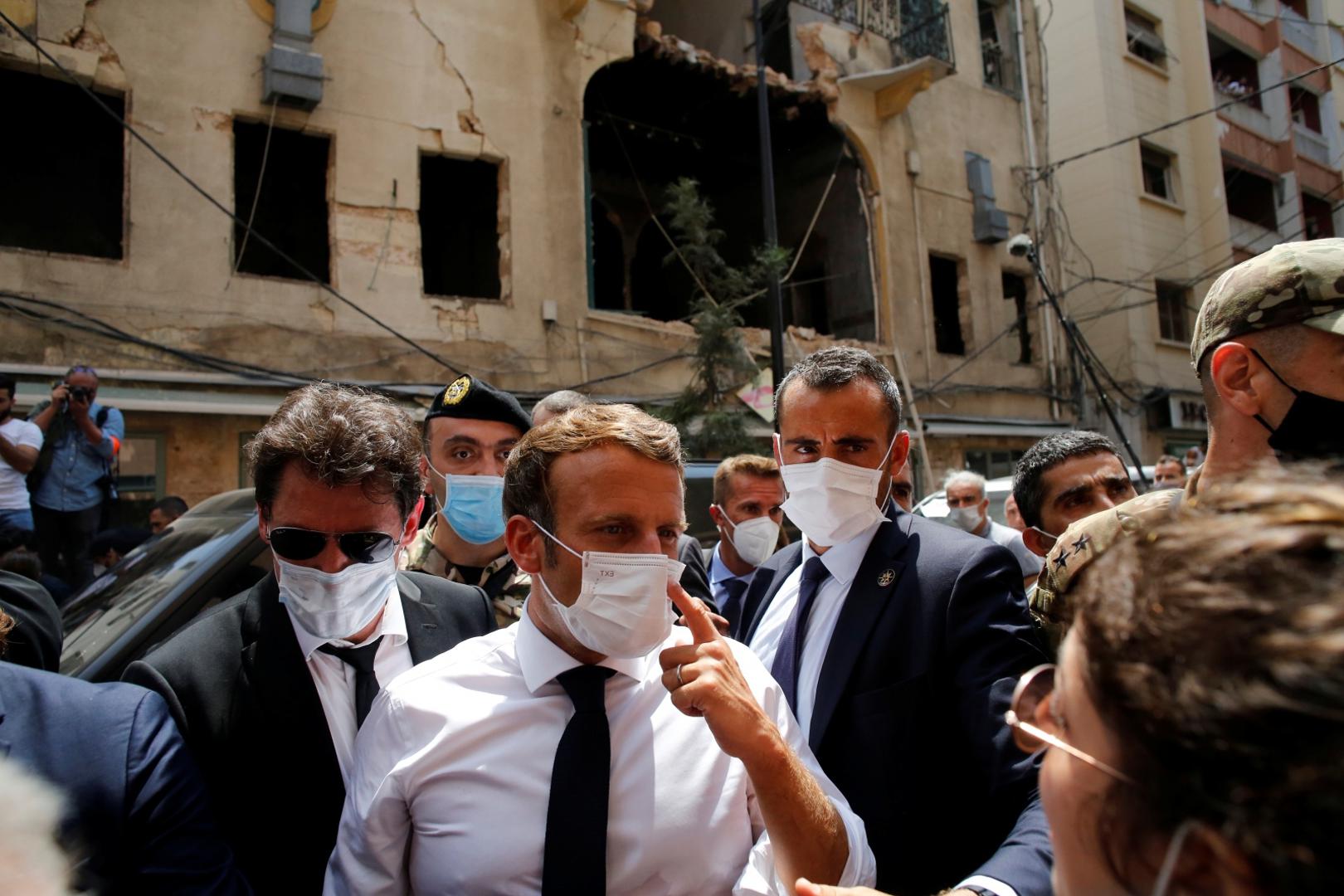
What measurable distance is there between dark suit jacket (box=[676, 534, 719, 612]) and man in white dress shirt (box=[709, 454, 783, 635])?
70cm

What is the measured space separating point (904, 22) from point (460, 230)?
895cm

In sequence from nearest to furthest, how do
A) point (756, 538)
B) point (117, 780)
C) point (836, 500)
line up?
point (117, 780), point (836, 500), point (756, 538)

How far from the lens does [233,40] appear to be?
9016mm

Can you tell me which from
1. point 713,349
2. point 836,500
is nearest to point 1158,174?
point 713,349

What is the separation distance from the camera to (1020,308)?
16.7 metres

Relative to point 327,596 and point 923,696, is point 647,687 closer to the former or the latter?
point 923,696

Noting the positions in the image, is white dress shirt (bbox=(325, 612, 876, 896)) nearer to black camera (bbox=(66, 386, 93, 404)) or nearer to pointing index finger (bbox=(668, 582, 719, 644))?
pointing index finger (bbox=(668, 582, 719, 644))

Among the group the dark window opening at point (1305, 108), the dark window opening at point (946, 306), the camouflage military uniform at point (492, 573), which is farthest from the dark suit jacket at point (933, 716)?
the dark window opening at point (1305, 108)

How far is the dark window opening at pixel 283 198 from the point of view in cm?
984

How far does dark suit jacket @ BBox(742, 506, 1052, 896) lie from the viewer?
5.54ft

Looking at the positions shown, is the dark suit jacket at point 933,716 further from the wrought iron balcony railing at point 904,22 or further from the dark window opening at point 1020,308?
the dark window opening at point 1020,308

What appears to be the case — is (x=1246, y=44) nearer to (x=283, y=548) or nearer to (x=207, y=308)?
(x=207, y=308)

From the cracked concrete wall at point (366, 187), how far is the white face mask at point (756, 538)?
6.39m

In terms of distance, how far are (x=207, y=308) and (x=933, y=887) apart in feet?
29.7
